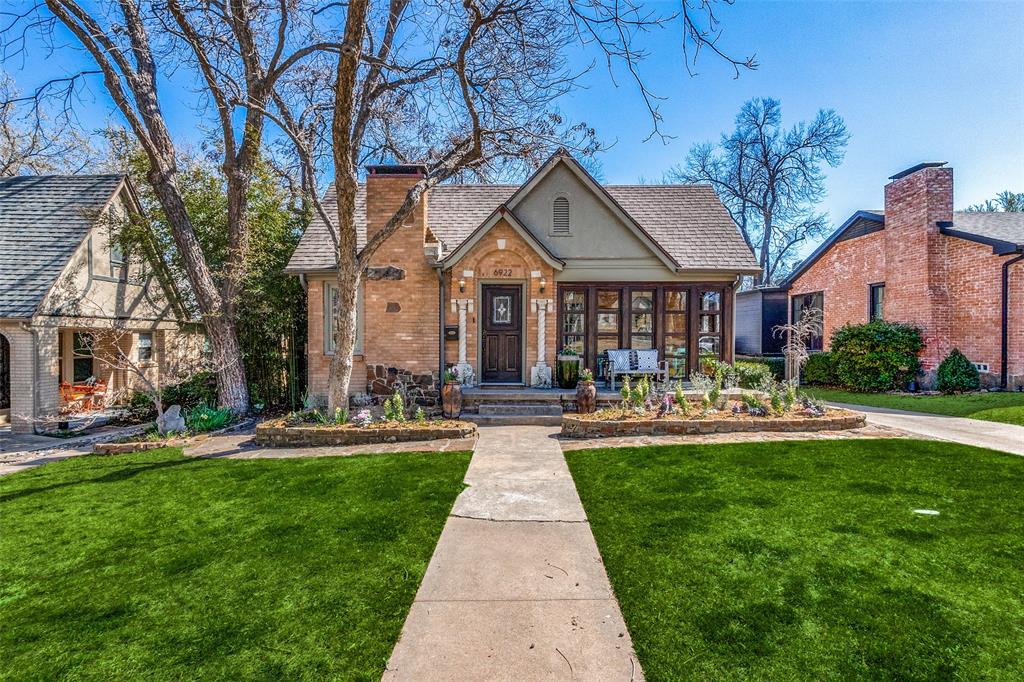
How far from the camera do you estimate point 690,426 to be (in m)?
7.85

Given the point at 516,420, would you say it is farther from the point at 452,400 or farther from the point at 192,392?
the point at 192,392

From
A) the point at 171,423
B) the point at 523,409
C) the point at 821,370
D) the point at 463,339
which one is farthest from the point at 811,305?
the point at 171,423

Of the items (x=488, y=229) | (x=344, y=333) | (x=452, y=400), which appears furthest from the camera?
(x=488, y=229)

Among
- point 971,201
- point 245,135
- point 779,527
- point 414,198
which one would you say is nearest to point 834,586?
Answer: point 779,527

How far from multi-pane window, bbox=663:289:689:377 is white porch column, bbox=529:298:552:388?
2.98 m

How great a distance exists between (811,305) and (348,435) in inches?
689

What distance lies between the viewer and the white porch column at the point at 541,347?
10672 millimetres

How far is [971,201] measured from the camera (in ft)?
110

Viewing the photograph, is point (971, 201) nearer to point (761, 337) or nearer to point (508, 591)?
point (761, 337)

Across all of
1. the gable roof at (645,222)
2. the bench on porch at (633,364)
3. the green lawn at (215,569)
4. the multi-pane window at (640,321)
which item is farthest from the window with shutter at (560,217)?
the green lawn at (215,569)

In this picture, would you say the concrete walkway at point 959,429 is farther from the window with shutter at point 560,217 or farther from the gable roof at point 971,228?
the window with shutter at point 560,217

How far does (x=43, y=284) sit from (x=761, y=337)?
22.2 meters

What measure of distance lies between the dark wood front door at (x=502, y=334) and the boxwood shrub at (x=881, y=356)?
34.0ft

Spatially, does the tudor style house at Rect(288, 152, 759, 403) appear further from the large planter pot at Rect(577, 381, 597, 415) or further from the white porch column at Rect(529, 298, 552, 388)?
the large planter pot at Rect(577, 381, 597, 415)
